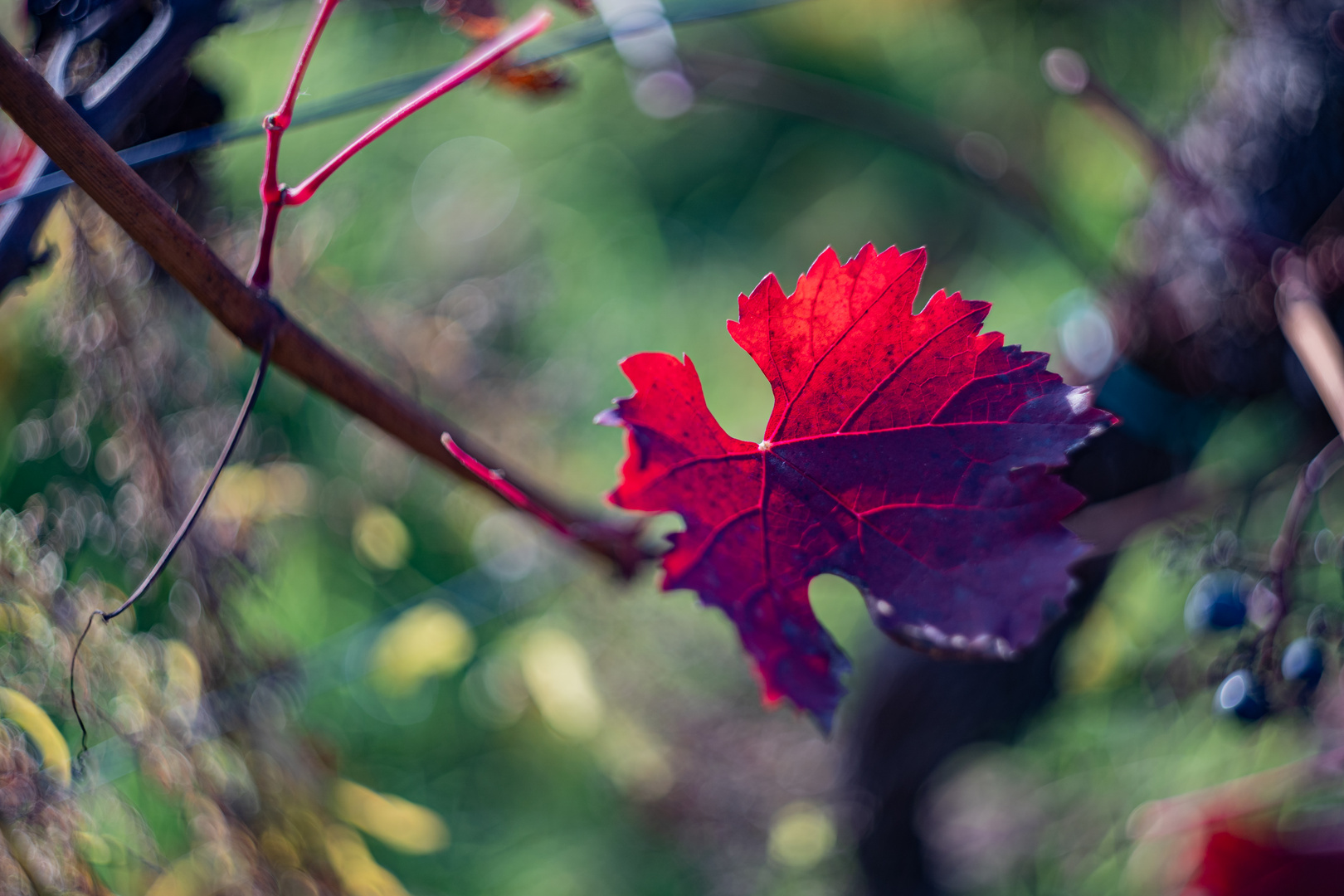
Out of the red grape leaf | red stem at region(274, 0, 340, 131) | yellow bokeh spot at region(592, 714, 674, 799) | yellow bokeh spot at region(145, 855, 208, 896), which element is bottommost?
yellow bokeh spot at region(592, 714, 674, 799)

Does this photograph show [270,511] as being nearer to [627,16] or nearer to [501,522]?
[501,522]

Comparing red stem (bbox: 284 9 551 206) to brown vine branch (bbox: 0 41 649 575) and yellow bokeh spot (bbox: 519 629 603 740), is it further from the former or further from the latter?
yellow bokeh spot (bbox: 519 629 603 740)

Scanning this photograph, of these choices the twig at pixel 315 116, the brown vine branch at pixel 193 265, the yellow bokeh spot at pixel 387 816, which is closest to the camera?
the brown vine branch at pixel 193 265

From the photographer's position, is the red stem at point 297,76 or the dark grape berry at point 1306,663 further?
the dark grape berry at point 1306,663

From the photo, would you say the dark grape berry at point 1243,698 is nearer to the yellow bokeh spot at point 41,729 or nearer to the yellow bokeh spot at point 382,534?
the yellow bokeh spot at point 41,729

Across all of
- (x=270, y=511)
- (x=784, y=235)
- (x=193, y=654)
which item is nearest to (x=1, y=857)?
(x=193, y=654)

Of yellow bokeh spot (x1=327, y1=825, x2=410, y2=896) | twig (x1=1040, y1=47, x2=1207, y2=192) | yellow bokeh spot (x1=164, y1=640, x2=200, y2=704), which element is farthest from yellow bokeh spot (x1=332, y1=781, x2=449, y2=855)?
twig (x1=1040, y1=47, x2=1207, y2=192)

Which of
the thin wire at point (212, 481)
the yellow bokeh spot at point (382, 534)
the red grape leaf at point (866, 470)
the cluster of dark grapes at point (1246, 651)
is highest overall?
the thin wire at point (212, 481)

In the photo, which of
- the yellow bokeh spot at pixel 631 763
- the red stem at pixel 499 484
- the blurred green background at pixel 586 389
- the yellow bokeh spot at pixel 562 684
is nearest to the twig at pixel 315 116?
the blurred green background at pixel 586 389
